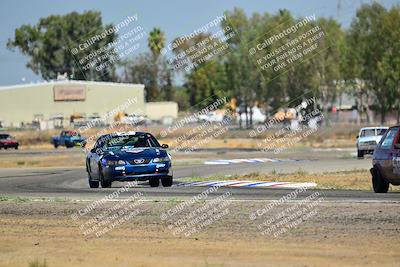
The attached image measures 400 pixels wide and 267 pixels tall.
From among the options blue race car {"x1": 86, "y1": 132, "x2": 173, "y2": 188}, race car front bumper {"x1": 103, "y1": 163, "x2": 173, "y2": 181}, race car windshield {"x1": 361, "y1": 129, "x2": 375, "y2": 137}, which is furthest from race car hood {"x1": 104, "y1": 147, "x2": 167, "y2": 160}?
race car windshield {"x1": 361, "y1": 129, "x2": 375, "y2": 137}

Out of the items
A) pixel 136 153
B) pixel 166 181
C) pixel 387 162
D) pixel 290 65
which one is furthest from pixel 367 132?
pixel 290 65

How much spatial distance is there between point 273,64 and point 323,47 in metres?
4.76

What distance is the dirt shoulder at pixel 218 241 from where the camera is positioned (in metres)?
11.6

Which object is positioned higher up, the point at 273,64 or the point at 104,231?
the point at 273,64

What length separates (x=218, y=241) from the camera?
1316cm

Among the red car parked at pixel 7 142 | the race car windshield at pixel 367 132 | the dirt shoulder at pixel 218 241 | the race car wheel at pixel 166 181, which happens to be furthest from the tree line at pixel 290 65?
the dirt shoulder at pixel 218 241

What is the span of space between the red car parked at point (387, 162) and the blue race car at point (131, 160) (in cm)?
574

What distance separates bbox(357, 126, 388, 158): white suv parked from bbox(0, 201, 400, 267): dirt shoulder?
1085 inches

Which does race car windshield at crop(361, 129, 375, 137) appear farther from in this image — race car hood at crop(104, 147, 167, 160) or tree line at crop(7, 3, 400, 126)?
tree line at crop(7, 3, 400, 126)

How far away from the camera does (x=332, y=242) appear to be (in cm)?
1268

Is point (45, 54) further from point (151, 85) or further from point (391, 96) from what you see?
point (391, 96)

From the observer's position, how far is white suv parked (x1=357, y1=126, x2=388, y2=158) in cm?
4409

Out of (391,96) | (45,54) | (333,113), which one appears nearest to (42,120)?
(45,54)

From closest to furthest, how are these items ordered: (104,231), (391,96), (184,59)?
1. (104,231)
2. (391,96)
3. (184,59)
